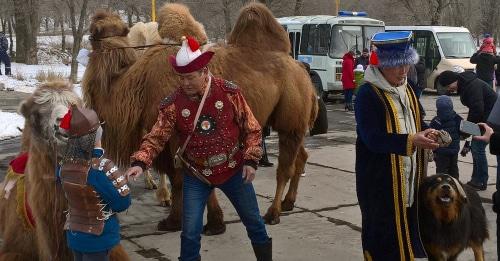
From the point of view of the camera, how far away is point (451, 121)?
724 cm

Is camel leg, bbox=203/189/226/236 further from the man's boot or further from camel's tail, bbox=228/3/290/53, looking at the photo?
camel's tail, bbox=228/3/290/53

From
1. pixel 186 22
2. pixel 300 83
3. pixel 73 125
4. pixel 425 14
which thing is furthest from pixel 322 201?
pixel 425 14

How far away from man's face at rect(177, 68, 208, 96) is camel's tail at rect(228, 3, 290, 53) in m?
2.55

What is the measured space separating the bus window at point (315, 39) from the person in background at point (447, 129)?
13.2 meters

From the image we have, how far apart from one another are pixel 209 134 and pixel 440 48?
1952 cm

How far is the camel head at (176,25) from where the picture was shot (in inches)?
249

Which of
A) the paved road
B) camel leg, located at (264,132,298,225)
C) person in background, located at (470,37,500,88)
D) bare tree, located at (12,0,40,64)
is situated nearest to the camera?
the paved road

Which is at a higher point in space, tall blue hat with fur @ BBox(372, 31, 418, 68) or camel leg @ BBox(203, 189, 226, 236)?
tall blue hat with fur @ BBox(372, 31, 418, 68)

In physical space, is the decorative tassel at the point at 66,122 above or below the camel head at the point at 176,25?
below

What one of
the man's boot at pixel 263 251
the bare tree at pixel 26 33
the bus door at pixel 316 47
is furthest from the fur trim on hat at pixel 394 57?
the bare tree at pixel 26 33

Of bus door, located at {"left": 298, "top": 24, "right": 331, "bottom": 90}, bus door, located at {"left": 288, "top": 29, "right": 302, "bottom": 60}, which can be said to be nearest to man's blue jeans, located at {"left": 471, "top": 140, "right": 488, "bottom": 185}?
bus door, located at {"left": 298, "top": 24, "right": 331, "bottom": 90}

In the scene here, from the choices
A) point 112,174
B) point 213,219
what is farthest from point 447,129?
point 112,174

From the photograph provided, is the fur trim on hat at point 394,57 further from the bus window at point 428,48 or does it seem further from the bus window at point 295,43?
the bus window at point 428,48

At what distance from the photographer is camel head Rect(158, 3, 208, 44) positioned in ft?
20.8
